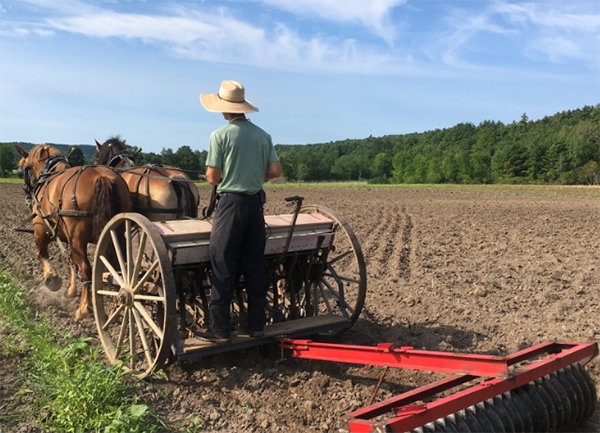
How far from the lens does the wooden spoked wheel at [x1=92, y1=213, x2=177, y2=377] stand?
3865 millimetres

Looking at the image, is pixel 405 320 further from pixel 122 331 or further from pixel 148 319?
pixel 122 331

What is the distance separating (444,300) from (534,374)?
3.53 metres

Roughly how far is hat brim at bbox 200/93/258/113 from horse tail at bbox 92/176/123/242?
2.30 meters

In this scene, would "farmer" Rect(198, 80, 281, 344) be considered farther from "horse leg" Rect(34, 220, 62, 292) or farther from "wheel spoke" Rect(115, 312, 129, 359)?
"horse leg" Rect(34, 220, 62, 292)

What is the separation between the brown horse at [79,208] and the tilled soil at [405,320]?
472mm

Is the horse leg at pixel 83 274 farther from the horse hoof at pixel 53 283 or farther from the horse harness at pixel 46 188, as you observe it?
the horse hoof at pixel 53 283

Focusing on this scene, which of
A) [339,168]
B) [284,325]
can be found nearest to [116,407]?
[284,325]

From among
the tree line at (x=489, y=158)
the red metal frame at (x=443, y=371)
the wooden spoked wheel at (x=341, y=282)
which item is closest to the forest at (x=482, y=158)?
the tree line at (x=489, y=158)

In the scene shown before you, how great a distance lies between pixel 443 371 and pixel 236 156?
2413 millimetres

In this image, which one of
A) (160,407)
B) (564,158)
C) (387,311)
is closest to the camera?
(160,407)

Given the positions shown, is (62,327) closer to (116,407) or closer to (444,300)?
(116,407)

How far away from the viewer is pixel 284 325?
472 cm

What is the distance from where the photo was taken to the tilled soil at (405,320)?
12.8ft

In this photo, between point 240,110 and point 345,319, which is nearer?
point 240,110
